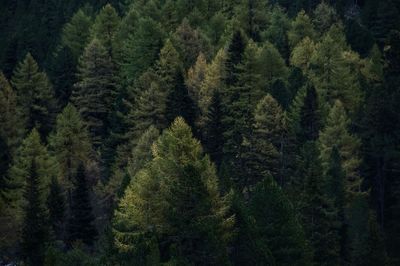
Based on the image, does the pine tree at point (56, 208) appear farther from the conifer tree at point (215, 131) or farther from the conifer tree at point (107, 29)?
the conifer tree at point (107, 29)

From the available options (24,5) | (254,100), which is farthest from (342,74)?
(24,5)

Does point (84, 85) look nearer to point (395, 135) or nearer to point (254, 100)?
point (254, 100)

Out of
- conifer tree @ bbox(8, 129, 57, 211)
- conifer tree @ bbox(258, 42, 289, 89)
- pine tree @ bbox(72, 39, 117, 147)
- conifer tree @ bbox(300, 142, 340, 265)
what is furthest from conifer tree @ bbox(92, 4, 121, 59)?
conifer tree @ bbox(300, 142, 340, 265)

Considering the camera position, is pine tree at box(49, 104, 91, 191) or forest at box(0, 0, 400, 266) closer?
forest at box(0, 0, 400, 266)

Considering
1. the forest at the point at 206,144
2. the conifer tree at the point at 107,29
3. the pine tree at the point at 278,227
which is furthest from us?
the conifer tree at the point at 107,29

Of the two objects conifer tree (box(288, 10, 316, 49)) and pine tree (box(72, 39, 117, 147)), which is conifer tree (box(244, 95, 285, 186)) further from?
conifer tree (box(288, 10, 316, 49))

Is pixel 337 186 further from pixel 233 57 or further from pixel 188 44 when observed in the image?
pixel 188 44

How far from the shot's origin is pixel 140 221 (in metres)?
37.0

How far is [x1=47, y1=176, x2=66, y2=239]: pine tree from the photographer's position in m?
53.7

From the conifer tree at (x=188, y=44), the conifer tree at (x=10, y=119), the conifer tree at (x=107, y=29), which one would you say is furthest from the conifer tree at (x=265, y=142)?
the conifer tree at (x=107, y=29)

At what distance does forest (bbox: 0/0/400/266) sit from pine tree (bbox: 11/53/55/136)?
157 millimetres

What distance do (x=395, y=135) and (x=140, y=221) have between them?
2410 cm

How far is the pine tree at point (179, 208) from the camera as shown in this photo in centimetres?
3441

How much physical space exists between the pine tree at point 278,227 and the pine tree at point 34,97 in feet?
126
